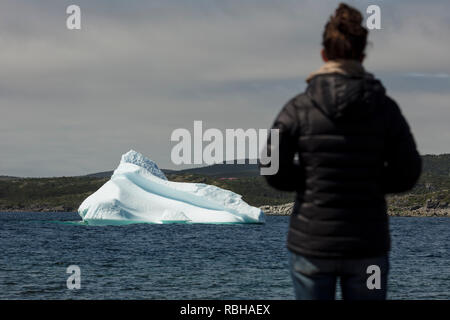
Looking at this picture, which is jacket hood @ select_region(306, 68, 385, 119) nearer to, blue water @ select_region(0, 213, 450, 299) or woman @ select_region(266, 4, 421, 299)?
woman @ select_region(266, 4, 421, 299)

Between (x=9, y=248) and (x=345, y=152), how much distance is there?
170 feet

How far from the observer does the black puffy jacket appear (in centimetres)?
358

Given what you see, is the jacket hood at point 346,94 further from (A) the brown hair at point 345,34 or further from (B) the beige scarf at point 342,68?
(A) the brown hair at point 345,34

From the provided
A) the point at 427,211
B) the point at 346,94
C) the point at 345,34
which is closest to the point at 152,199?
the point at 345,34

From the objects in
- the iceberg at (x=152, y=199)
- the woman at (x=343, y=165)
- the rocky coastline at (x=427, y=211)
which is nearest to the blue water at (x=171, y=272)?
the iceberg at (x=152, y=199)

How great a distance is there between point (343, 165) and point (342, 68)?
25.3 inches

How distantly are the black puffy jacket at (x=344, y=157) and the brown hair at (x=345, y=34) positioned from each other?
0.68 ft

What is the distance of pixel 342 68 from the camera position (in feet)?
12.1

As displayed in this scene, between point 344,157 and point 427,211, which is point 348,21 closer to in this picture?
point 344,157

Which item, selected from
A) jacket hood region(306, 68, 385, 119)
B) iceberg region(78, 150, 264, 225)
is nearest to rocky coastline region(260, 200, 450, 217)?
iceberg region(78, 150, 264, 225)

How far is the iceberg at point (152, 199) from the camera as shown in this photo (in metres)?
68.8
